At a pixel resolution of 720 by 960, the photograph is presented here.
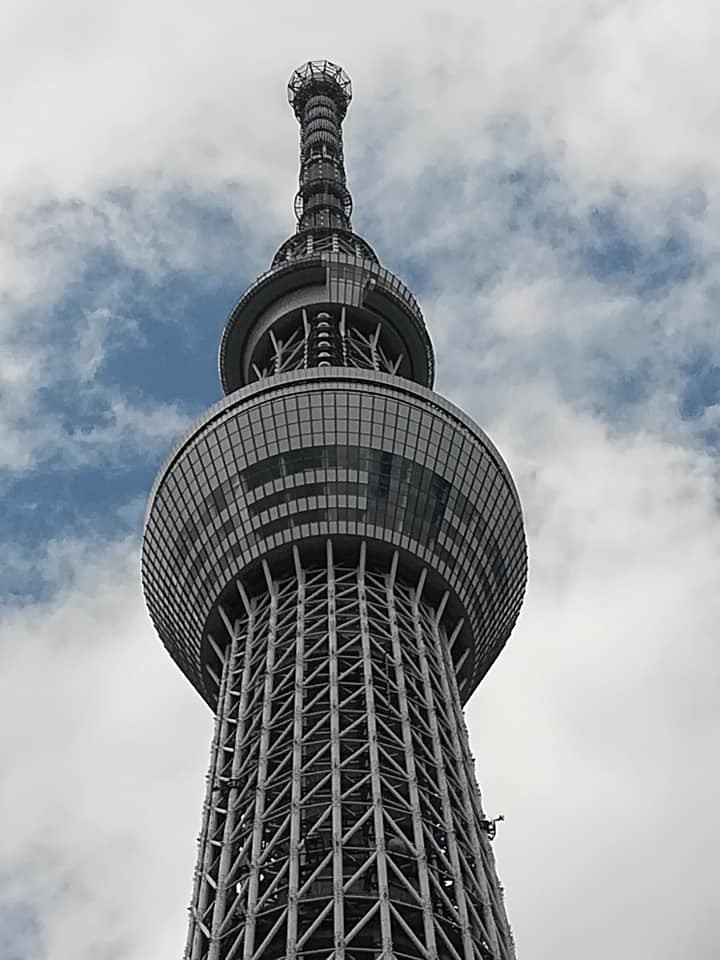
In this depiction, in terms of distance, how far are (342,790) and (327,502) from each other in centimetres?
1991

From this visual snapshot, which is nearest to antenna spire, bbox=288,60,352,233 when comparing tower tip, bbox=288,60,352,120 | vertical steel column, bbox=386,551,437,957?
tower tip, bbox=288,60,352,120

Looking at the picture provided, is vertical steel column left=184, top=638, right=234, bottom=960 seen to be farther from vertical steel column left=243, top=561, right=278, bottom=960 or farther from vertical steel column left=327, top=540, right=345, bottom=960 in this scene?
vertical steel column left=327, top=540, right=345, bottom=960

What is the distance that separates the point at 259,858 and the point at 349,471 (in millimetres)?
26398

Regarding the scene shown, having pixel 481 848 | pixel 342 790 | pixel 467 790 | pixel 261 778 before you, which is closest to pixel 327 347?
pixel 467 790

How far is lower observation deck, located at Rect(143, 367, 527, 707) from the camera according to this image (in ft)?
277

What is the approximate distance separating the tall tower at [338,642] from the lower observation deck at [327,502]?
143 millimetres

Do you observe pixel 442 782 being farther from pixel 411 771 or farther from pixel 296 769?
pixel 296 769

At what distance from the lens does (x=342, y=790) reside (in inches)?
2810

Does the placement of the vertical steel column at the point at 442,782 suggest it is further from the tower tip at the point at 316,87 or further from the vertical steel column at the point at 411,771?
the tower tip at the point at 316,87

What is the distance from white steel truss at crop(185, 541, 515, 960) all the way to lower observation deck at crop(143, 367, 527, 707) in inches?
72.1

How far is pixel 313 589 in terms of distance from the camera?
84250 millimetres

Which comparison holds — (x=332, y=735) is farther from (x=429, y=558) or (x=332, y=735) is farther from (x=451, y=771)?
(x=429, y=558)

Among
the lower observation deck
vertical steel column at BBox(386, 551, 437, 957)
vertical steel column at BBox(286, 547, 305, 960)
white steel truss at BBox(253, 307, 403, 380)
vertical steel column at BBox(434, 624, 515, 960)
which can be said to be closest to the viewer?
vertical steel column at BBox(286, 547, 305, 960)

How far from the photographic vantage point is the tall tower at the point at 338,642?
A: 66.2 meters
